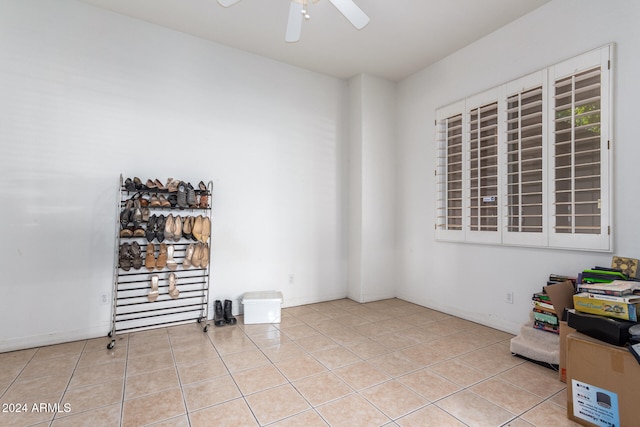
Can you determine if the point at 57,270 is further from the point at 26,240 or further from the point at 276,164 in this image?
the point at 276,164

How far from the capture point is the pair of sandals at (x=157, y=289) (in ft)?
10.1

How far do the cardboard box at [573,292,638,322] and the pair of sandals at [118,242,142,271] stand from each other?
11.8 ft

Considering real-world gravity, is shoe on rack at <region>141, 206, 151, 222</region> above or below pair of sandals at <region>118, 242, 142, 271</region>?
above

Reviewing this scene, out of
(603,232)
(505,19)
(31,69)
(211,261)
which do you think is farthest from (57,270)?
(505,19)

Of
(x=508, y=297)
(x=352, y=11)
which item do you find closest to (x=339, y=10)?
(x=352, y=11)

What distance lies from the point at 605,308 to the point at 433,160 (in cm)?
255

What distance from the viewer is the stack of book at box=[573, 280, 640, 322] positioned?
5.83 feet

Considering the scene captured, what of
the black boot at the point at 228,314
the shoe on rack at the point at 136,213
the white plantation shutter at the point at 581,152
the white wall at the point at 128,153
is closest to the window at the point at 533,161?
the white plantation shutter at the point at 581,152

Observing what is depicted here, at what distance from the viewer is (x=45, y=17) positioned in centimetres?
287

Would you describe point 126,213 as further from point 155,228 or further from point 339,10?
point 339,10

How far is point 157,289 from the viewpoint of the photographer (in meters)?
3.14

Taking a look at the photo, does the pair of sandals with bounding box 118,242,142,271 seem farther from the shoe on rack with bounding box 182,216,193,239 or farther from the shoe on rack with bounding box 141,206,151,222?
the shoe on rack with bounding box 182,216,193,239

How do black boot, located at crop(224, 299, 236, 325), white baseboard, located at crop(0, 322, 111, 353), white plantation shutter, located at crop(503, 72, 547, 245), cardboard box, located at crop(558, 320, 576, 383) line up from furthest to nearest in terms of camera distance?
black boot, located at crop(224, 299, 236, 325), white plantation shutter, located at crop(503, 72, 547, 245), white baseboard, located at crop(0, 322, 111, 353), cardboard box, located at crop(558, 320, 576, 383)

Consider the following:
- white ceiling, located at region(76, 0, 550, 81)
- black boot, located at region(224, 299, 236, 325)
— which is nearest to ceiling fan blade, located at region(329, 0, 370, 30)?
white ceiling, located at region(76, 0, 550, 81)
